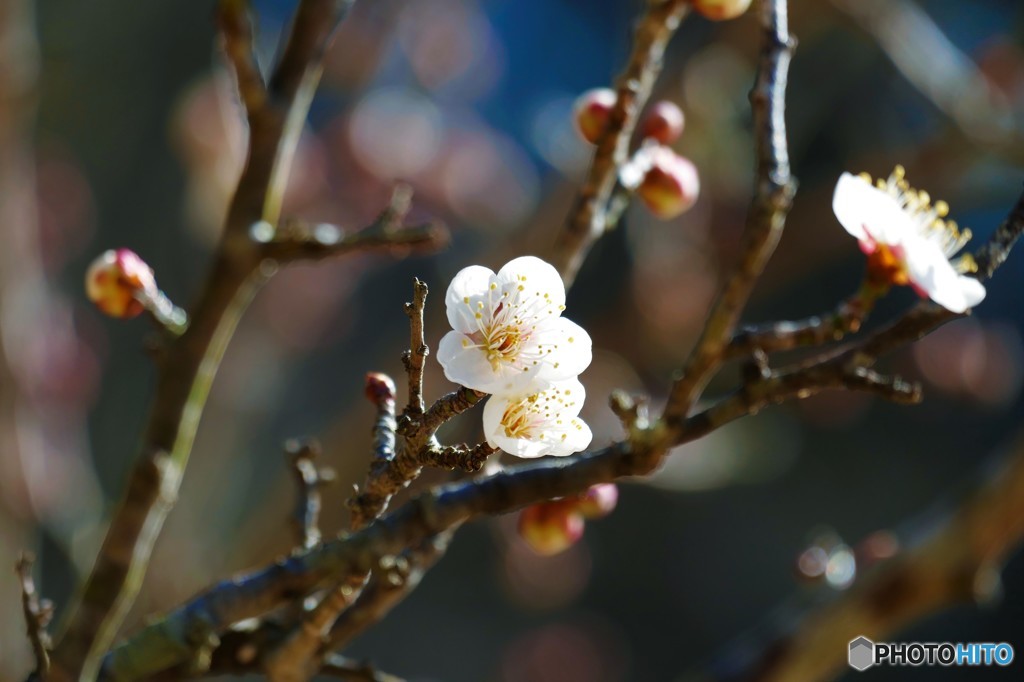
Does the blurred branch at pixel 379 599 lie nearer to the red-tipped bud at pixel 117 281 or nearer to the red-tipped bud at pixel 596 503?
the red-tipped bud at pixel 596 503

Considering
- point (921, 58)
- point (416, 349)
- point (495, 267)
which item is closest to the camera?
point (416, 349)

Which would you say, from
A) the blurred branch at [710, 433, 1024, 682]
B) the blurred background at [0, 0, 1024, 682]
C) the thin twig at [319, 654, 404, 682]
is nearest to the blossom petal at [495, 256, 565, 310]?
the thin twig at [319, 654, 404, 682]

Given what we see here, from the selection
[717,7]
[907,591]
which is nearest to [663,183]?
[717,7]

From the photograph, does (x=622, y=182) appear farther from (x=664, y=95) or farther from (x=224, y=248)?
(x=664, y=95)

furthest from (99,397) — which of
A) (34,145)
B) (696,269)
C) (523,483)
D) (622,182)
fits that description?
(523,483)

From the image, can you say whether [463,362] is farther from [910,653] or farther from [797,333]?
[910,653]
